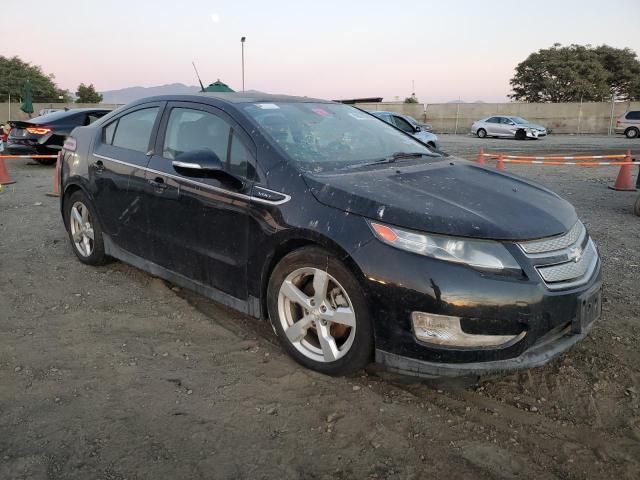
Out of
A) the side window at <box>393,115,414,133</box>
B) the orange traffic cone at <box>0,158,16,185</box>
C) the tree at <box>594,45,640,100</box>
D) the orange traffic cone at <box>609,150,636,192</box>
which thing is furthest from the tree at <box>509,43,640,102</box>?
the orange traffic cone at <box>0,158,16,185</box>

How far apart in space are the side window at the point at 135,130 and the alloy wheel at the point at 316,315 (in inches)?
68.7

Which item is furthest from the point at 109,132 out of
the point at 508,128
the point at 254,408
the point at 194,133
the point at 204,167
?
Answer: the point at 508,128

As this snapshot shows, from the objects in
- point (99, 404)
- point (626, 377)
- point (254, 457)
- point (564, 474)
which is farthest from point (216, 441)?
point (626, 377)

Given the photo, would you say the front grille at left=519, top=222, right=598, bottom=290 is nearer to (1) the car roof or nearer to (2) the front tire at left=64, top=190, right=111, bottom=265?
(1) the car roof

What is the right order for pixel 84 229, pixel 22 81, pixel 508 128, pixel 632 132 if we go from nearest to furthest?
pixel 84 229 → pixel 632 132 → pixel 508 128 → pixel 22 81

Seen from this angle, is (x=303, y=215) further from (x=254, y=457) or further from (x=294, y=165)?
(x=254, y=457)

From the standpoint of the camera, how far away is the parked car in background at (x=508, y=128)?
2747 centimetres

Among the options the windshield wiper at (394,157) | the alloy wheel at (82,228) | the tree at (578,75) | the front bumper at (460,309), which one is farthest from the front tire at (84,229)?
the tree at (578,75)

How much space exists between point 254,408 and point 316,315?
57 centimetres

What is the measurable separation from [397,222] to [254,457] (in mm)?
1248

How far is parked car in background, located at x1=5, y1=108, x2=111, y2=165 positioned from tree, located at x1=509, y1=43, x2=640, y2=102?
150ft

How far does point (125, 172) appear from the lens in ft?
13.3

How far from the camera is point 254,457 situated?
230cm

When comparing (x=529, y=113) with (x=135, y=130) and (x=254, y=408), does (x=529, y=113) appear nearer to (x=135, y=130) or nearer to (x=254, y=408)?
(x=135, y=130)
